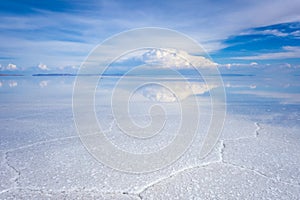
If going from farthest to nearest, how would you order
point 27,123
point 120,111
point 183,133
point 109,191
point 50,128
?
point 120,111
point 27,123
point 50,128
point 183,133
point 109,191

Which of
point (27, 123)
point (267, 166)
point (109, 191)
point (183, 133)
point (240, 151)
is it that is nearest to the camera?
point (109, 191)

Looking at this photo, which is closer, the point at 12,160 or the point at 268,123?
the point at 12,160

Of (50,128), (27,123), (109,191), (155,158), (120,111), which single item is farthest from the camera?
(120,111)

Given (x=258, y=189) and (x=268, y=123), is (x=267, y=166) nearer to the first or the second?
(x=258, y=189)

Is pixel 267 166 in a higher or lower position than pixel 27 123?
lower

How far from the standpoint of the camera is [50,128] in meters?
4.86

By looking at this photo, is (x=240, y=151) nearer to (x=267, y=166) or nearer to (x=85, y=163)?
(x=267, y=166)

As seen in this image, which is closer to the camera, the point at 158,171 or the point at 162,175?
the point at 162,175

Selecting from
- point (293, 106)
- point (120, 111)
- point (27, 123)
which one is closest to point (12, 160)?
point (27, 123)

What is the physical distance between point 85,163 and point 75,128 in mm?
1804

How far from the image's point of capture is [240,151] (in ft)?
12.2

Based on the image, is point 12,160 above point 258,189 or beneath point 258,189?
above

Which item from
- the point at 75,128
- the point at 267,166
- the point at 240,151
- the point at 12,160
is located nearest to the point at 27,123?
the point at 75,128

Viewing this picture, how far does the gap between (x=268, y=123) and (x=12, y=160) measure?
15.2 ft
